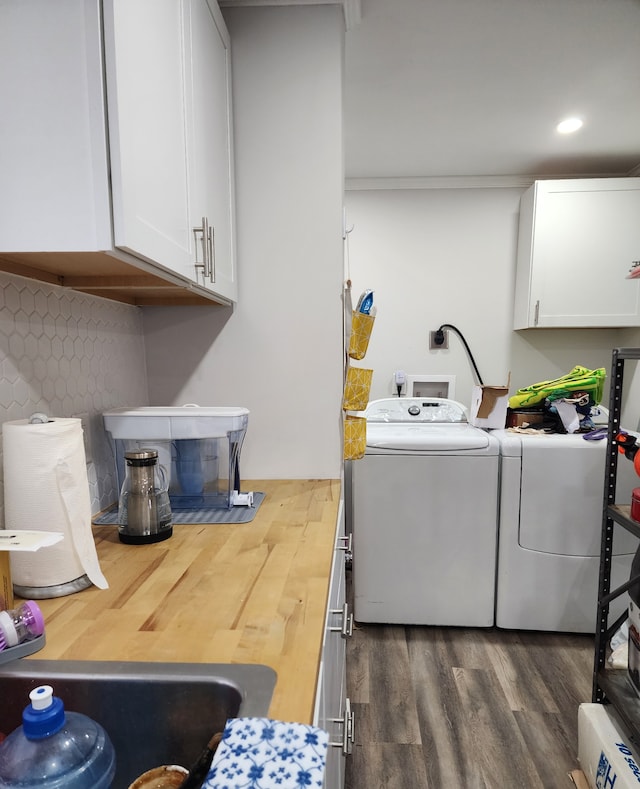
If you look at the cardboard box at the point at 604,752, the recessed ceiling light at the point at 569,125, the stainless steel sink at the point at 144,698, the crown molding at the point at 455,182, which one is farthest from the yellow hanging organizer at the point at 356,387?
the crown molding at the point at 455,182

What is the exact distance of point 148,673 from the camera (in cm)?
68

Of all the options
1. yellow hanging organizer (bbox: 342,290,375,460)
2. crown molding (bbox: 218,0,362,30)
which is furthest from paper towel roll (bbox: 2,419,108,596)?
crown molding (bbox: 218,0,362,30)

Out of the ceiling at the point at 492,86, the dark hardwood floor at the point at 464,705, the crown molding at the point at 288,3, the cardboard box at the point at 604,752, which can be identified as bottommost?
the dark hardwood floor at the point at 464,705

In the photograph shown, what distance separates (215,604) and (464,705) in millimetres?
1480

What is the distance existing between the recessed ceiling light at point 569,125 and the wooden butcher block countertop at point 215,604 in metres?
2.31

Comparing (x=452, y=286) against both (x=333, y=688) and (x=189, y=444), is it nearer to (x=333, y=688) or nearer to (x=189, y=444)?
(x=189, y=444)

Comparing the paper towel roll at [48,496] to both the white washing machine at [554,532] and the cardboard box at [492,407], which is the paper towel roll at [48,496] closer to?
the white washing machine at [554,532]

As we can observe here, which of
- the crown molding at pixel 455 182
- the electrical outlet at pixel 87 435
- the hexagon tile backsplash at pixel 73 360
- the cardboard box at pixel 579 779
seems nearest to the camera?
the hexagon tile backsplash at pixel 73 360

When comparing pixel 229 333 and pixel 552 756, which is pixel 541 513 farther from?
pixel 229 333

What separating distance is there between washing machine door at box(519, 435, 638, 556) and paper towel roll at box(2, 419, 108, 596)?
6.04ft

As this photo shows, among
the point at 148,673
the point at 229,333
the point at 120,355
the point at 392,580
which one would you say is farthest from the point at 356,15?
the point at 392,580

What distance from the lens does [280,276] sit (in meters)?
1.58

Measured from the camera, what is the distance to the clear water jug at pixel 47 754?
55 centimetres

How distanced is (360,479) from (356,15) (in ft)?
5.79
